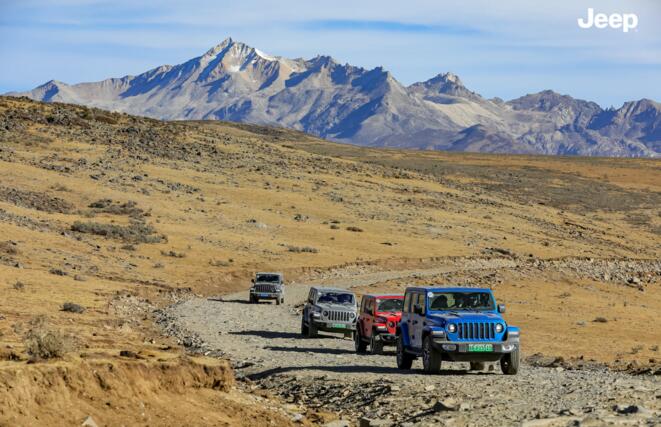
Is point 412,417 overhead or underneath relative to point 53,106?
underneath

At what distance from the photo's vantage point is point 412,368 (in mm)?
25781

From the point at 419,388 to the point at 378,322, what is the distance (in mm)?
Result: 8480

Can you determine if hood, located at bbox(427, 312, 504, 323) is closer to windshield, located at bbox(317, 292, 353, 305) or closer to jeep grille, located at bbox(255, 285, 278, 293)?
windshield, located at bbox(317, 292, 353, 305)

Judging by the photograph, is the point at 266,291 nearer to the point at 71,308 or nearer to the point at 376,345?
the point at 71,308

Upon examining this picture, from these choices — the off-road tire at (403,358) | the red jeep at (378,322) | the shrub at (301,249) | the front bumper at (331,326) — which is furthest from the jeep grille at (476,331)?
the shrub at (301,249)

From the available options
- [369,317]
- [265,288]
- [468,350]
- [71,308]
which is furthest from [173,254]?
[468,350]

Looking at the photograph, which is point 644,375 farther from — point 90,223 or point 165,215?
point 165,215

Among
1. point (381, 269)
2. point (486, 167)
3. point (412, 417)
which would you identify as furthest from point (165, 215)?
point (486, 167)

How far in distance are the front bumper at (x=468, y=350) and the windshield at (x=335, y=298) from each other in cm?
1265

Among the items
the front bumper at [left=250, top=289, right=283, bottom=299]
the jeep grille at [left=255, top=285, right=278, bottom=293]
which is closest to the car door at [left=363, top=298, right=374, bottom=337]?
the front bumper at [left=250, top=289, right=283, bottom=299]

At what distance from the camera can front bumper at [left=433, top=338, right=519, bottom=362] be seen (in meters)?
22.5

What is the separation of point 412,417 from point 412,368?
7.66 meters

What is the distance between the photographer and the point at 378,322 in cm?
2942

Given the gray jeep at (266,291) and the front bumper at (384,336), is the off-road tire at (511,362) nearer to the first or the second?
the front bumper at (384,336)
